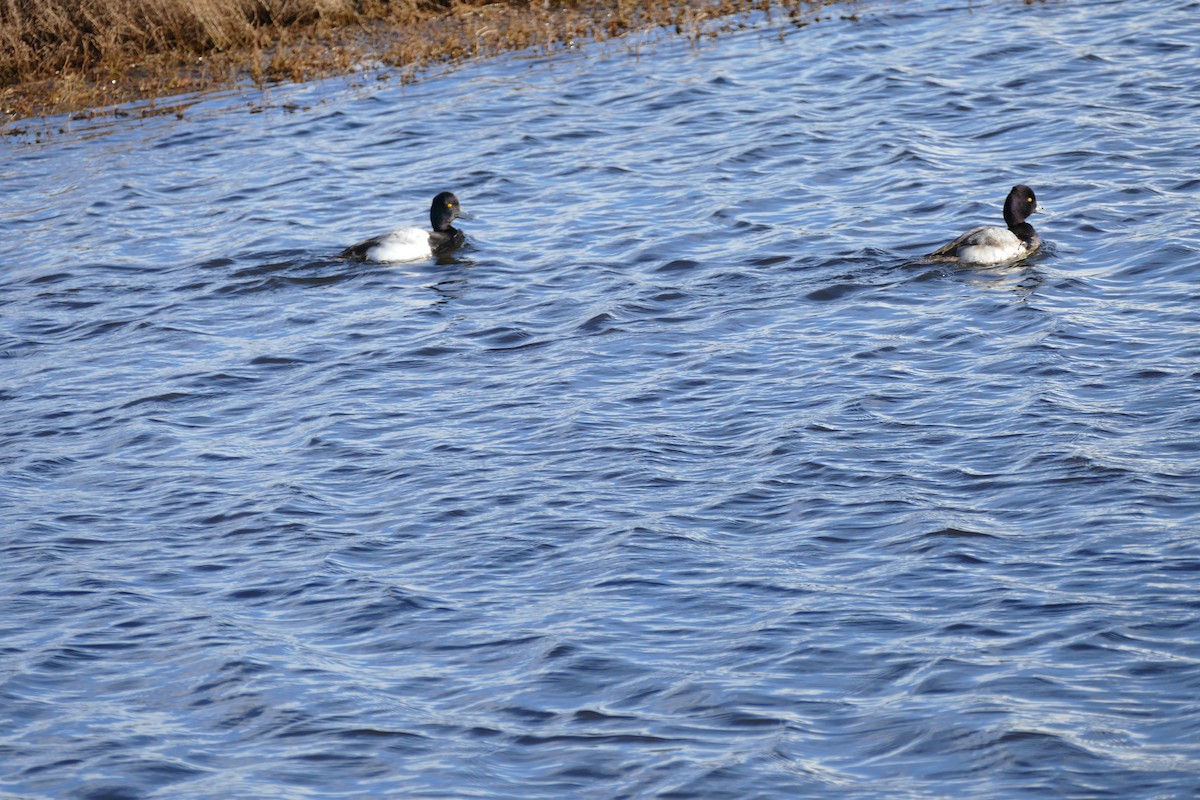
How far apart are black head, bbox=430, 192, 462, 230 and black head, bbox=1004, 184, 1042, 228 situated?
6.08 meters

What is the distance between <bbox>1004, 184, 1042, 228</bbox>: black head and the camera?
1565cm

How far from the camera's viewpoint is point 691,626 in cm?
898

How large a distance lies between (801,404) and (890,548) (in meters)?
2.76

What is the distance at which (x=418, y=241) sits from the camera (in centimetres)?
1725

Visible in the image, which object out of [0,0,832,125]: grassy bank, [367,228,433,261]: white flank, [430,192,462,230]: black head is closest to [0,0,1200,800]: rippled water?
[367,228,433,261]: white flank

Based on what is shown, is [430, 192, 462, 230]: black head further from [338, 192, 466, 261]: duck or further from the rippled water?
the rippled water

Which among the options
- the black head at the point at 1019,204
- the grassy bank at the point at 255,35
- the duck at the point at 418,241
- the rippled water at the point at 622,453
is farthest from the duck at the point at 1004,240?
the grassy bank at the point at 255,35

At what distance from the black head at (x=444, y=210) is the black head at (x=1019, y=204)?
6.08 meters

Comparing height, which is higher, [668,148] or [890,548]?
[668,148]

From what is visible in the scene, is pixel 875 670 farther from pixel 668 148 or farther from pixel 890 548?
pixel 668 148

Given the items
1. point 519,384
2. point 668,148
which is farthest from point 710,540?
point 668,148

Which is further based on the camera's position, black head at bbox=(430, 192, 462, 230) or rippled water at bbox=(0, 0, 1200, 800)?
black head at bbox=(430, 192, 462, 230)

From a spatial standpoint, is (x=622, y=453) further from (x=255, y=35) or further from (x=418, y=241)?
(x=255, y=35)

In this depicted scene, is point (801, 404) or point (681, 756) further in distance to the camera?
point (801, 404)
